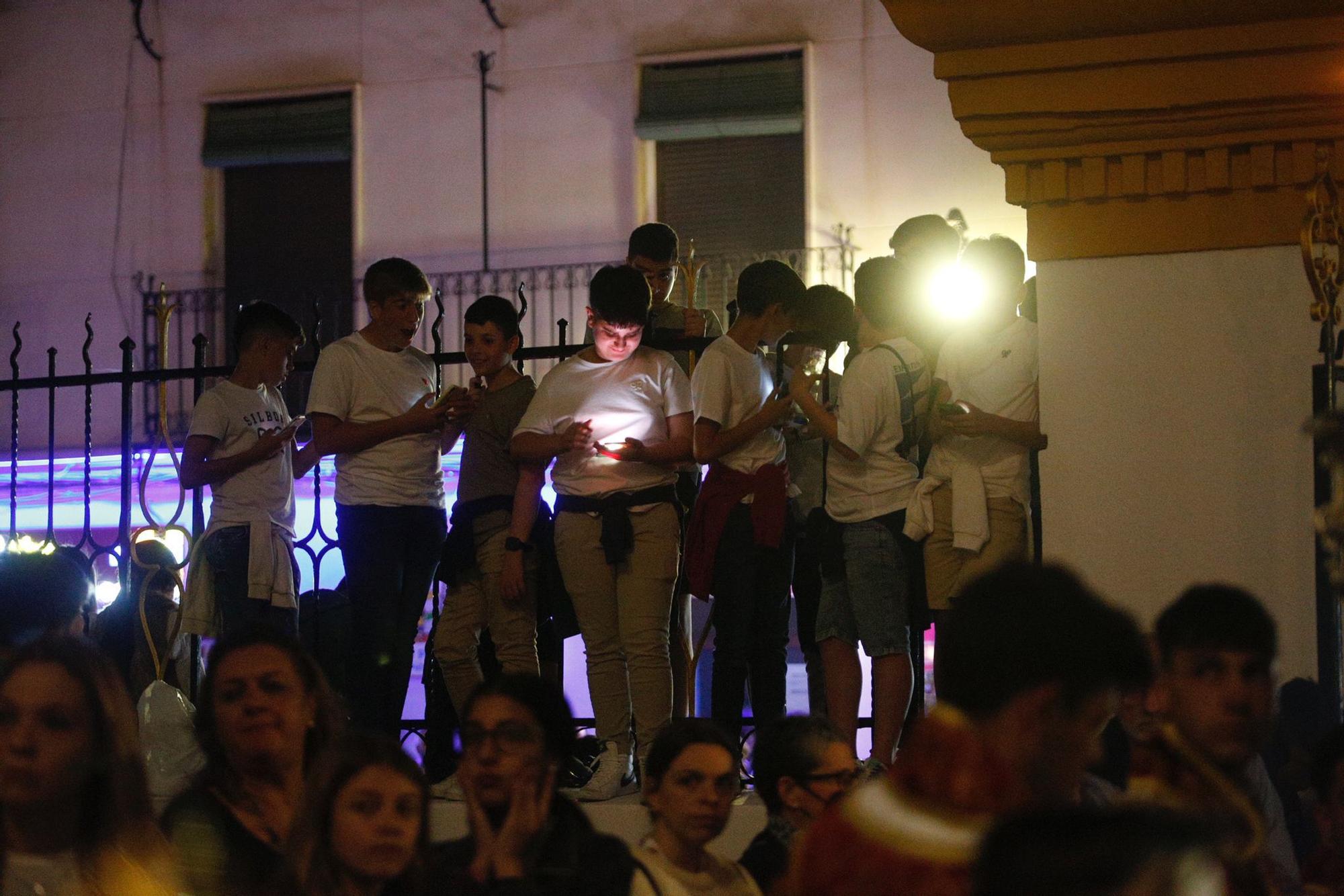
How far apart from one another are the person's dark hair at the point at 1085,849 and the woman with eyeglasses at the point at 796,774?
2454 mm

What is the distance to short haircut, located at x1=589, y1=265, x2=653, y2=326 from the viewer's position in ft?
17.2

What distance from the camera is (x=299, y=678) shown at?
3730 millimetres

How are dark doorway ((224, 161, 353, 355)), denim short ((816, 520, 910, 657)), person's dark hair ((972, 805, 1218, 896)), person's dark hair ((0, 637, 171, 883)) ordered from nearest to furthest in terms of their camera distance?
person's dark hair ((972, 805, 1218, 896)) → person's dark hair ((0, 637, 171, 883)) → denim short ((816, 520, 910, 657)) → dark doorway ((224, 161, 353, 355))

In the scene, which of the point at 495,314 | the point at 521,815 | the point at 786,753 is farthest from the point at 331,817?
the point at 495,314

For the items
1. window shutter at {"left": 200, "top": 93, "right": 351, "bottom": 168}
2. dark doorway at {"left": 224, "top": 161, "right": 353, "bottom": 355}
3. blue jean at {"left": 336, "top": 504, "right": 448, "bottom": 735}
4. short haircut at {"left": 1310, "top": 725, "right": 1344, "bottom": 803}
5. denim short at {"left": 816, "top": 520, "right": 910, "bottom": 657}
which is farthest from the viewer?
dark doorway at {"left": 224, "top": 161, "right": 353, "bottom": 355}

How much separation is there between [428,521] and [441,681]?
54 cm

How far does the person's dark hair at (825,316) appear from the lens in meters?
5.36

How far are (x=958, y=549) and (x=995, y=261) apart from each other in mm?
862

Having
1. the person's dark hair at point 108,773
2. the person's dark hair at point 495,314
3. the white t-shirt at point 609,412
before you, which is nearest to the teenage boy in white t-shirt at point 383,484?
the person's dark hair at point 495,314

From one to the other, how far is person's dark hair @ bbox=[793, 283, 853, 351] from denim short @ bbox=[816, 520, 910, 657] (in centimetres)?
70

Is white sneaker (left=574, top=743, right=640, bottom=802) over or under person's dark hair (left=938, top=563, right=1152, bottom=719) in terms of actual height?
under

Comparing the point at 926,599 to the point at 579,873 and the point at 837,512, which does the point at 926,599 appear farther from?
the point at 579,873

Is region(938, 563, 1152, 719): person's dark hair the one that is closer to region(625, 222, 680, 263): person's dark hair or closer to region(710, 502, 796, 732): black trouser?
region(710, 502, 796, 732): black trouser

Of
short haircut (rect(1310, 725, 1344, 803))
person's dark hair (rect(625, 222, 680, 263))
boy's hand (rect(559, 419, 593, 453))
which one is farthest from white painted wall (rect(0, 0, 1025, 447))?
short haircut (rect(1310, 725, 1344, 803))
